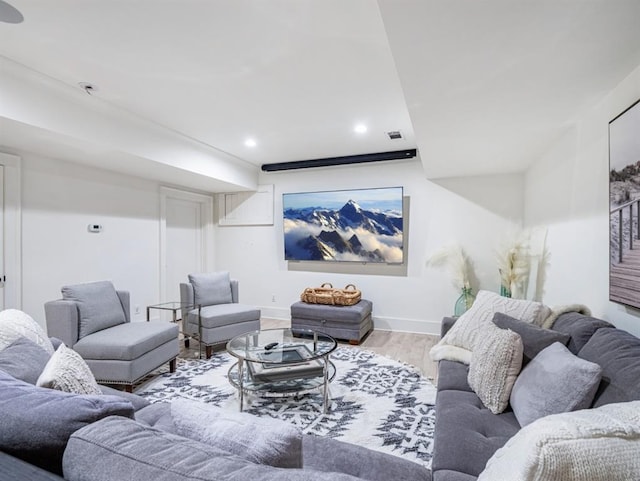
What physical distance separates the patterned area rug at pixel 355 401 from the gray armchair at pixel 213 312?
0.28m

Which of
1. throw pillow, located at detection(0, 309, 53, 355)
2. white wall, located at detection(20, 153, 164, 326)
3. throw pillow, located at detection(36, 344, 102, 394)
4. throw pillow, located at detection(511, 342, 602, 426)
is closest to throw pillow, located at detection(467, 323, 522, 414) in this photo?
throw pillow, located at detection(511, 342, 602, 426)

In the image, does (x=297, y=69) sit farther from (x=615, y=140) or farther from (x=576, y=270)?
(x=576, y=270)

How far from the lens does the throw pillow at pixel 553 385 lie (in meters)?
1.21

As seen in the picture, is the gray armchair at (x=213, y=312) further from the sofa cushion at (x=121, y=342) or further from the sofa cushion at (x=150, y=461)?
the sofa cushion at (x=150, y=461)

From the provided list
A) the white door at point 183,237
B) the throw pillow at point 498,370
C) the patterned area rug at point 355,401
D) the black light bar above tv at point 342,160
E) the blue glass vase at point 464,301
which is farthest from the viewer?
the white door at point 183,237

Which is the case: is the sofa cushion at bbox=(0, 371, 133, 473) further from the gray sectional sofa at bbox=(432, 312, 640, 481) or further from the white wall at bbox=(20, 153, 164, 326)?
the white wall at bbox=(20, 153, 164, 326)

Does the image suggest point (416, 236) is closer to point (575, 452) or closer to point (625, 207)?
point (625, 207)

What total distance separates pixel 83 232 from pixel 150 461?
12.2 feet

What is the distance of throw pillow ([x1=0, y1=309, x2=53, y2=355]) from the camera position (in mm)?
1431

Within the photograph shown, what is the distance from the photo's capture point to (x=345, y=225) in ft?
15.0

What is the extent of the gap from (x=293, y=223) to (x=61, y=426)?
4.17m

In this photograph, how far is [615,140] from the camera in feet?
5.60

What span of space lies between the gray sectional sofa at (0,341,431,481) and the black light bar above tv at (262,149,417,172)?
3855 millimetres

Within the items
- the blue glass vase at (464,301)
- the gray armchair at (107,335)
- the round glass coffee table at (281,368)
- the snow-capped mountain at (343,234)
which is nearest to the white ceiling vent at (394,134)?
the snow-capped mountain at (343,234)
